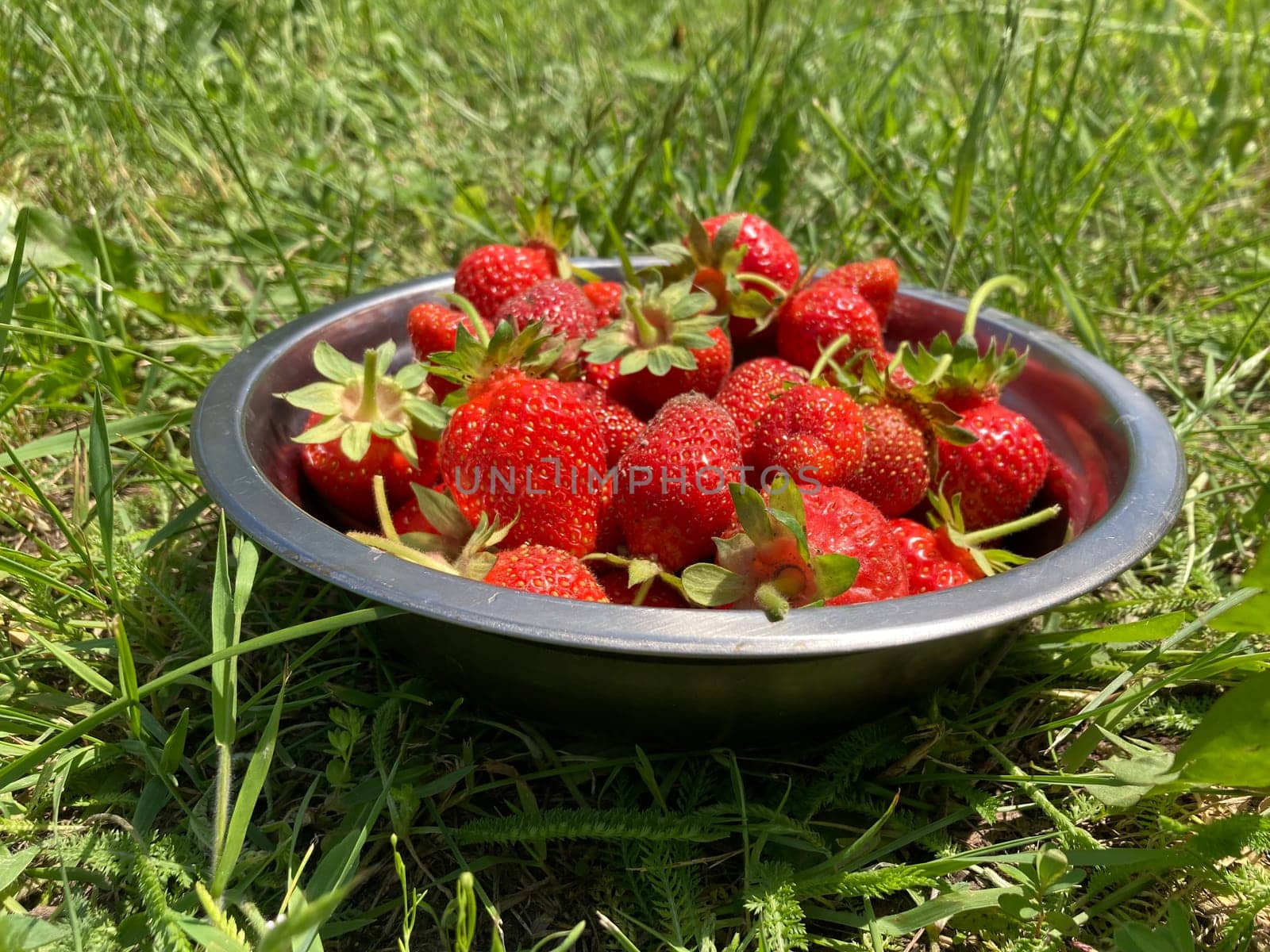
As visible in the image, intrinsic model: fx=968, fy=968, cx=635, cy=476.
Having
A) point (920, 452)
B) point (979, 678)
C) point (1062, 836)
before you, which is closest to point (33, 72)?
point (920, 452)

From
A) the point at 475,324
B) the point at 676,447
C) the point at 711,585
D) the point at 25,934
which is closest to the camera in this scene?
the point at 25,934

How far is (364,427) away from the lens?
40.3 inches

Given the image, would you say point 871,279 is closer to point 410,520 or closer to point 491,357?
point 491,357

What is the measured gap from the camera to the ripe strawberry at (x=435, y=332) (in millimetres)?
1127

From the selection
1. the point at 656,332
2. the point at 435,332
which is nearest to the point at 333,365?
the point at 435,332

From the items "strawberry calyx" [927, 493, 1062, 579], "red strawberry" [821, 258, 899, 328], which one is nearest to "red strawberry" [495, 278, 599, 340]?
"red strawberry" [821, 258, 899, 328]

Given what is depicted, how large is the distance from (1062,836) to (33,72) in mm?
1983

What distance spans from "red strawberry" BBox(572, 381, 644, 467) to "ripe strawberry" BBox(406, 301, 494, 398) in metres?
0.14

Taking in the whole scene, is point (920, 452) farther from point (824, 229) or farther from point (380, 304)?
point (824, 229)

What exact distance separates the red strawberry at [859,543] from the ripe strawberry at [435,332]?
468 mm

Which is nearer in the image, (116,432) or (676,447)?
(676,447)

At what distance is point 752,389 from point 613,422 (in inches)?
6.4

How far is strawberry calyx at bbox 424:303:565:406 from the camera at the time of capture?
3.22 ft

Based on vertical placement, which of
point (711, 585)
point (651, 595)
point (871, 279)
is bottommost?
point (651, 595)
